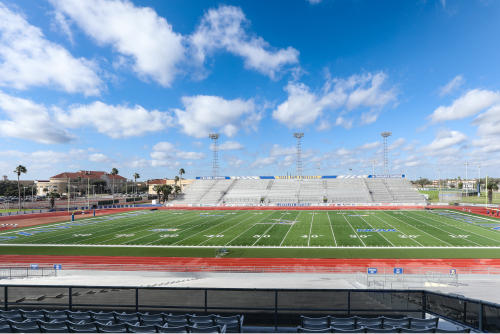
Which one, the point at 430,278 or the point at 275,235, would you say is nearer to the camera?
the point at 430,278

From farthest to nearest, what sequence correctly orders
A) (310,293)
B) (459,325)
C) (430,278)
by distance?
(430,278)
(310,293)
(459,325)

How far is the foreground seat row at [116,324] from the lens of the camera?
544 centimetres

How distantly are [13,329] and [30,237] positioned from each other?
39.4 metres

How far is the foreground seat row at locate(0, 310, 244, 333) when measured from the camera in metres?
5.44

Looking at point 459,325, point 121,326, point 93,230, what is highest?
point 121,326

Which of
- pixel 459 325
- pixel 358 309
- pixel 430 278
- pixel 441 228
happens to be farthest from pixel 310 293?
pixel 441 228

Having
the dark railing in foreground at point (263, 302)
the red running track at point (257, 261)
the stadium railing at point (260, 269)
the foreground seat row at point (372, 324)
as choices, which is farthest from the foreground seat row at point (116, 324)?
the red running track at point (257, 261)

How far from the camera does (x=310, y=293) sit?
695 cm

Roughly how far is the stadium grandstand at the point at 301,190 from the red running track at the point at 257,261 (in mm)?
52493

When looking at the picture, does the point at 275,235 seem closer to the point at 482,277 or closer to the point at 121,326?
the point at 482,277

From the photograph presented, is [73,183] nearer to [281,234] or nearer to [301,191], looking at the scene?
[301,191]

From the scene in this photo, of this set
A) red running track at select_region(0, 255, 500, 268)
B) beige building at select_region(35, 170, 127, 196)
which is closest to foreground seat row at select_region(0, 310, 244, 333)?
red running track at select_region(0, 255, 500, 268)

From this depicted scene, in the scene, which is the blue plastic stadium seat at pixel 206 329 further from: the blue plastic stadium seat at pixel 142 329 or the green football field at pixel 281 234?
the green football field at pixel 281 234

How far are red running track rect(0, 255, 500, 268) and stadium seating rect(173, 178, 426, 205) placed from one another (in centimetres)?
5330
